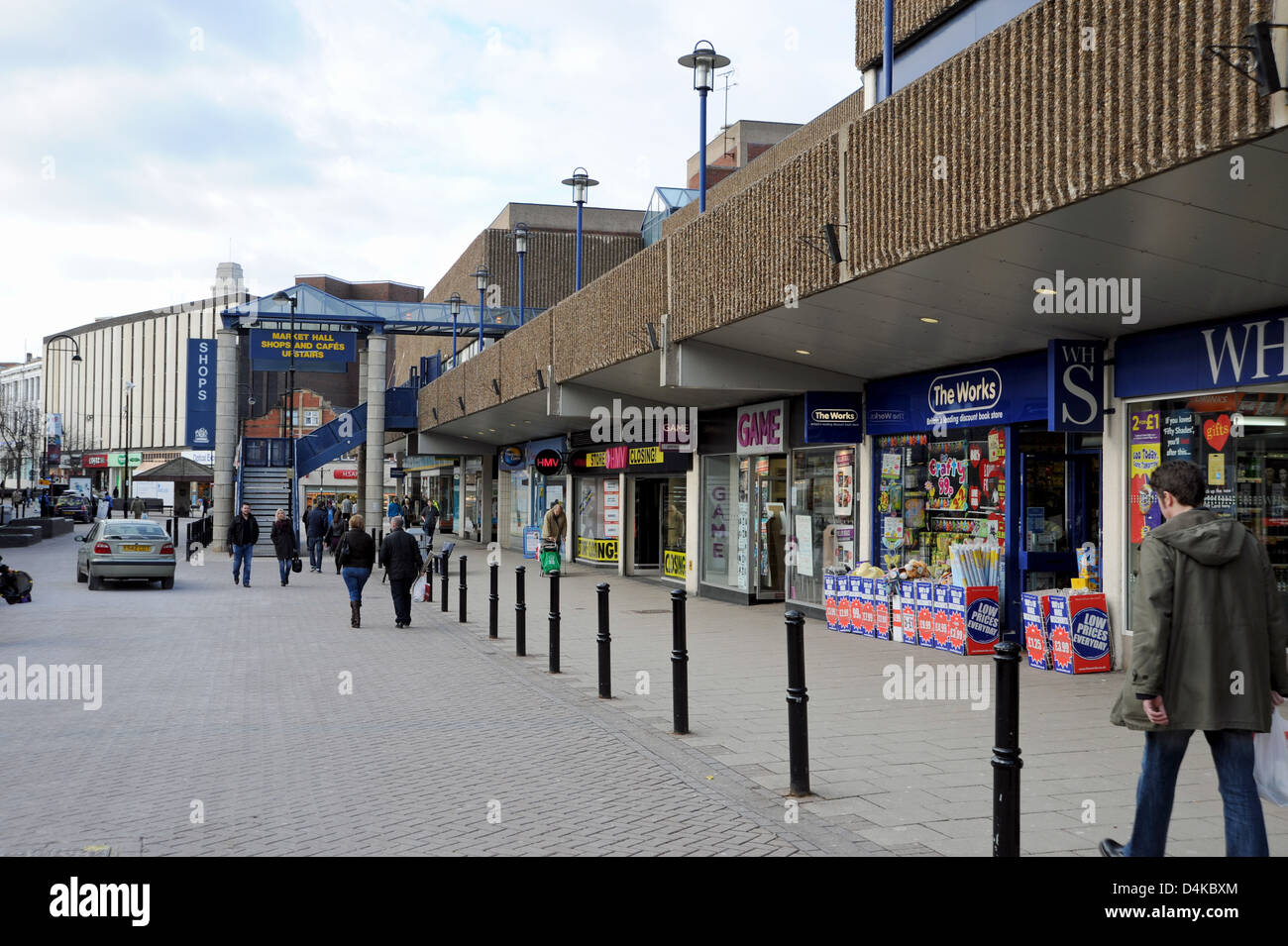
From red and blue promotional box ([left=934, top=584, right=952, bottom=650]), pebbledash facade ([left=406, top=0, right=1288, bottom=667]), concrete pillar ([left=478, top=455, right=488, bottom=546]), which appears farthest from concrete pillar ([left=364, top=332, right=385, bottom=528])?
red and blue promotional box ([left=934, top=584, right=952, bottom=650])

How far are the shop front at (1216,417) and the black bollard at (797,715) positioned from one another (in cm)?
403

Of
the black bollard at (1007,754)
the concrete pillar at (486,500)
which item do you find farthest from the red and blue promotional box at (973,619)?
the concrete pillar at (486,500)

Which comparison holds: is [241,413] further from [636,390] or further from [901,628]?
[901,628]

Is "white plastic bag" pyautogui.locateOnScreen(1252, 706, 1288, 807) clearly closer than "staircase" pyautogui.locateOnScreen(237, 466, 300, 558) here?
Yes

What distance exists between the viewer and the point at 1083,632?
35.7ft

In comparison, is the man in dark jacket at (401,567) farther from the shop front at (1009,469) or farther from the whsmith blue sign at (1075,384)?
the whsmith blue sign at (1075,384)

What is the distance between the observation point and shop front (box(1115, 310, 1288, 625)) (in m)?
9.30

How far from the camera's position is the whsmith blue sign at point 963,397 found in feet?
39.8

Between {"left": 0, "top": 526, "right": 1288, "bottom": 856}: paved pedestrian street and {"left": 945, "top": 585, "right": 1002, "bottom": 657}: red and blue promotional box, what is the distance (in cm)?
44

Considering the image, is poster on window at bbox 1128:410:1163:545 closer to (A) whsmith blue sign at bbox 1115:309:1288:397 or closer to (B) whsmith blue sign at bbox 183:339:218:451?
(A) whsmith blue sign at bbox 1115:309:1288:397

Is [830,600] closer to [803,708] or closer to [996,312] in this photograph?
[996,312]

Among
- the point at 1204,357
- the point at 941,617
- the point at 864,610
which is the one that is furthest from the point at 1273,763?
the point at 864,610

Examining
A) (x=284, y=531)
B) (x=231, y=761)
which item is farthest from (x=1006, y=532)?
(x=284, y=531)

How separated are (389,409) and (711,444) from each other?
24.3 metres
